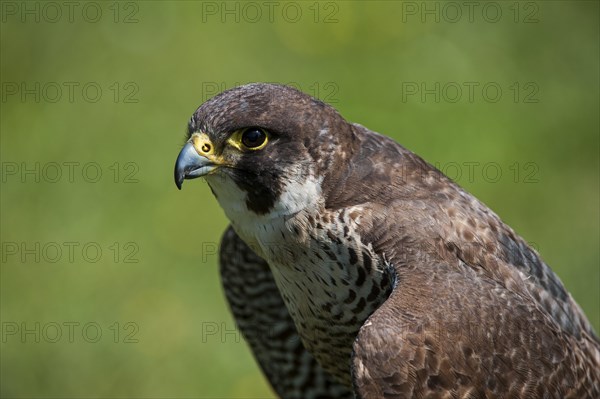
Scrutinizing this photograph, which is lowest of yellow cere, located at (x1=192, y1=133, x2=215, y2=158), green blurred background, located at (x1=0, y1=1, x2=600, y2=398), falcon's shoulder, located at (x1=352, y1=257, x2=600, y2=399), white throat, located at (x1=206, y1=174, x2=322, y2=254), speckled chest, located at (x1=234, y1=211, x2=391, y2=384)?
falcon's shoulder, located at (x1=352, y1=257, x2=600, y2=399)

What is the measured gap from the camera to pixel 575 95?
9836 mm

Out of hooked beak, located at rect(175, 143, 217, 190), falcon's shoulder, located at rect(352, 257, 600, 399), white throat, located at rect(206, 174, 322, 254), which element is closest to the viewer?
falcon's shoulder, located at rect(352, 257, 600, 399)

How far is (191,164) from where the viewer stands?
478cm

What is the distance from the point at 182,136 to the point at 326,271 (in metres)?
4.54

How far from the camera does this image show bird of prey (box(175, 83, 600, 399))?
4.29 metres

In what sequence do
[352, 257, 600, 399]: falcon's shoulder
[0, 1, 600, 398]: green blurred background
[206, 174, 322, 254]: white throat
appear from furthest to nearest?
[0, 1, 600, 398]: green blurred background < [206, 174, 322, 254]: white throat < [352, 257, 600, 399]: falcon's shoulder

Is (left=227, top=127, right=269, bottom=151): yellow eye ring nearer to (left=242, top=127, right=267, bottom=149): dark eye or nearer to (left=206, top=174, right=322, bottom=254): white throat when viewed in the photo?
(left=242, top=127, right=267, bottom=149): dark eye

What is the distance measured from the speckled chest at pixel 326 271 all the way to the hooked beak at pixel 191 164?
1.33 feet

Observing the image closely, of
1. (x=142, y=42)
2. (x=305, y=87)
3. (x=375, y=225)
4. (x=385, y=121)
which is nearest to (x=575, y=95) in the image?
(x=385, y=121)

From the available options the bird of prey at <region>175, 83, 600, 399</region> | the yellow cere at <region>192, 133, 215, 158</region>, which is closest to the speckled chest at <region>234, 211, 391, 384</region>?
the bird of prey at <region>175, 83, 600, 399</region>

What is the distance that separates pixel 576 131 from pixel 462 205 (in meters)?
4.92

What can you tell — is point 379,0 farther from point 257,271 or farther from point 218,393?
point 257,271

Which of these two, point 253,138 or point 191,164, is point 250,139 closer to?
point 253,138

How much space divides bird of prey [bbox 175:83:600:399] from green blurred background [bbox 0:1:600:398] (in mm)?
2947
